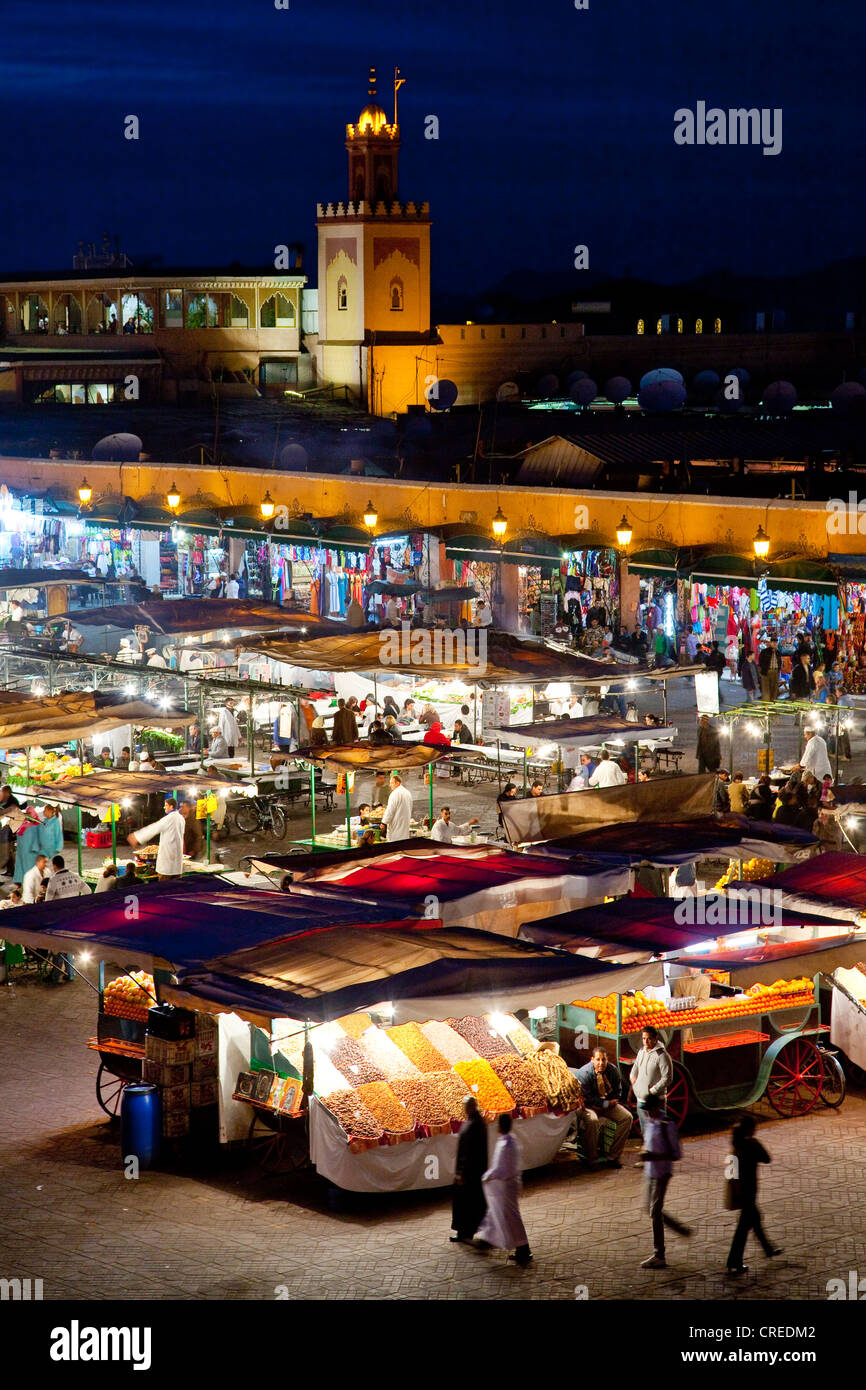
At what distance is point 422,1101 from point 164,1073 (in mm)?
1595

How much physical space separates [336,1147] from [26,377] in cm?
5579

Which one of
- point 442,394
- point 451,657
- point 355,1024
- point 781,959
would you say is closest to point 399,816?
point 451,657

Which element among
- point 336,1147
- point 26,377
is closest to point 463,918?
point 336,1147

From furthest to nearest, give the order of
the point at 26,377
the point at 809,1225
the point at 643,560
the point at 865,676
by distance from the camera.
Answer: the point at 26,377 → the point at 643,560 → the point at 865,676 → the point at 809,1225

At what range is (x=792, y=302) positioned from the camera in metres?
174

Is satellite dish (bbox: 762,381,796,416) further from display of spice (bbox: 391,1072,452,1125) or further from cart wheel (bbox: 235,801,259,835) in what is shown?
display of spice (bbox: 391,1072,452,1125)

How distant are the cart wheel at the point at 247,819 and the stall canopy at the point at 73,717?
1129 mm

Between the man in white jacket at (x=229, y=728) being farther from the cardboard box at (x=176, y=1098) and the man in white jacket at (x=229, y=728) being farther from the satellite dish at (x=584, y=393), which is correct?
the satellite dish at (x=584, y=393)

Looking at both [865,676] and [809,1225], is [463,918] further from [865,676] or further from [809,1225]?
[865,676]

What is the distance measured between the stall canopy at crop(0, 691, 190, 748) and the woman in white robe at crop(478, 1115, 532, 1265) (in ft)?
34.4

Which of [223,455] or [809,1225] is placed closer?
[809,1225]

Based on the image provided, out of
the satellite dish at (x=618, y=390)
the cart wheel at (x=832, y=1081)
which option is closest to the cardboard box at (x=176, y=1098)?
the cart wheel at (x=832, y=1081)

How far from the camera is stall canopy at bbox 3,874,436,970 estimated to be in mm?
11500

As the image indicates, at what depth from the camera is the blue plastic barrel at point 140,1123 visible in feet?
36.7
